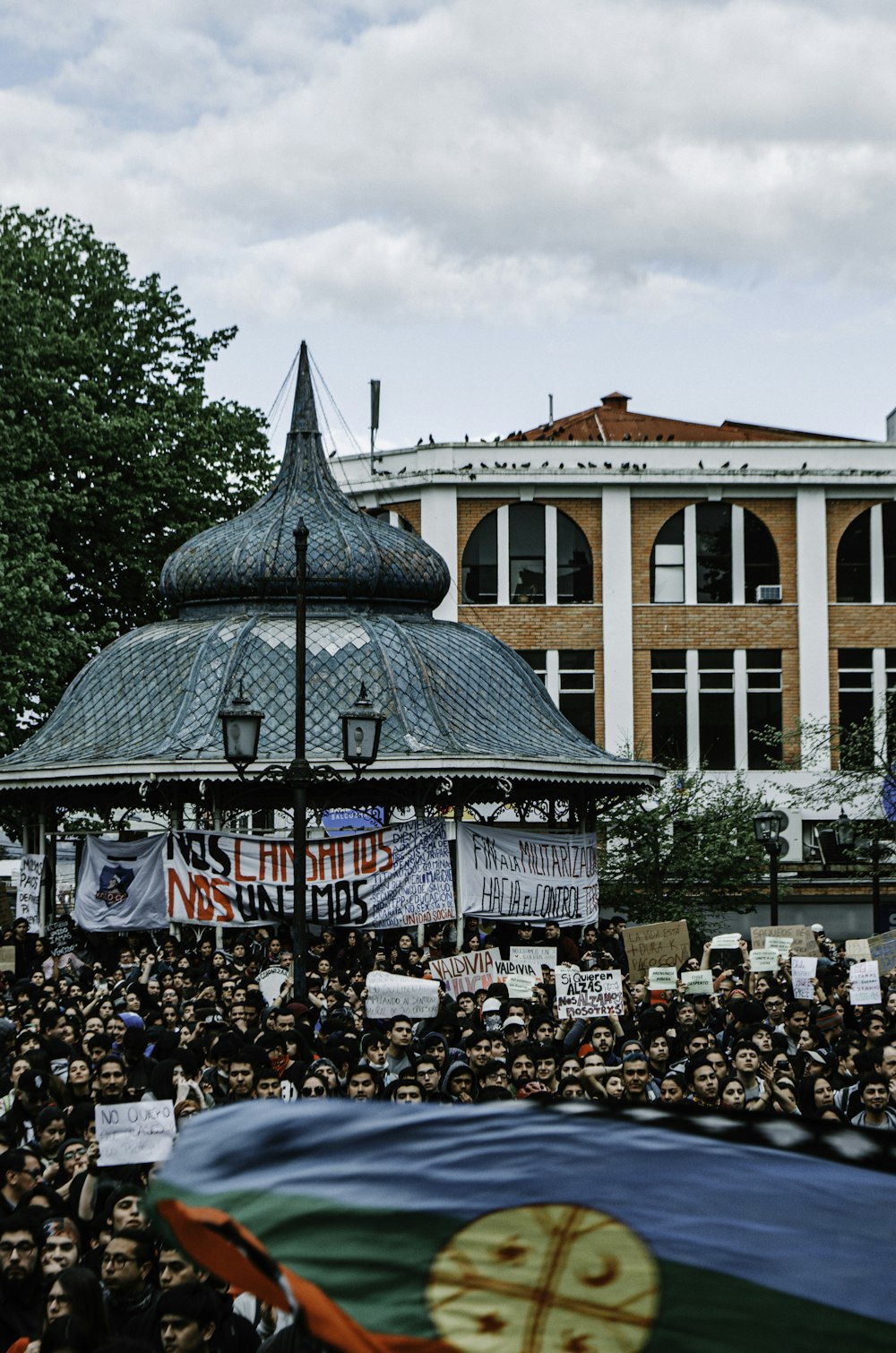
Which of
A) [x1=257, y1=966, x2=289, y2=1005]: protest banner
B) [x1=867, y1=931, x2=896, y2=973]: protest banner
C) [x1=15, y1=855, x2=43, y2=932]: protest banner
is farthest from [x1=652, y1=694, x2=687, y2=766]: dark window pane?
[x1=257, y1=966, x2=289, y2=1005]: protest banner

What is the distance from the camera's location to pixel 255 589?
108 feet

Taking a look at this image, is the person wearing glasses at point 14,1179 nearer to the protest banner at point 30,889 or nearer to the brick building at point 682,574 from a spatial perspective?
the protest banner at point 30,889

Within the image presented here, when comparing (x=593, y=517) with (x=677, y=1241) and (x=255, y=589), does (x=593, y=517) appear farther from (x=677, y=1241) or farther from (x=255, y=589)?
(x=677, y=1241)

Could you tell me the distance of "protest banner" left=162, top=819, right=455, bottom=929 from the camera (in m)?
28.2

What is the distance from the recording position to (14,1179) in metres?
10.8

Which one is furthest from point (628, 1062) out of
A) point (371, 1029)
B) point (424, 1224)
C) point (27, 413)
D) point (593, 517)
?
point (593, 517)

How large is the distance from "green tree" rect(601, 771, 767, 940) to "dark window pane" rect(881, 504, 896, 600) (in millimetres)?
12632

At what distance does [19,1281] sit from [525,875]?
20.9 meters

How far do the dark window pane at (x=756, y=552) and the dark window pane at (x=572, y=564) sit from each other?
3986 millimetres

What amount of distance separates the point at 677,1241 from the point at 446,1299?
48 cm

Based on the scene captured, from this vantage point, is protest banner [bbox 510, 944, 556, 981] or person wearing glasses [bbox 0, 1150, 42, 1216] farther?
protest banner [bbox 510, 944, 556, 981]

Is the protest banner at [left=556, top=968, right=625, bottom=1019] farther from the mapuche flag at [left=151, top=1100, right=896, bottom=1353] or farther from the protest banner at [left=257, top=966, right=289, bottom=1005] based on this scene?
the mapuche flag at [left=151, top=1100, right=896, bottom=1353]

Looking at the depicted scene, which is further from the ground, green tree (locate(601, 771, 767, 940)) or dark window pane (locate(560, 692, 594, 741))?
dark window pane (locate(560, 692, 594, 741))

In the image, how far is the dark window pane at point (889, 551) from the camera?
52906mm
